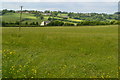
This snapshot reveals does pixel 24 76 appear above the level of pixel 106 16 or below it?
below

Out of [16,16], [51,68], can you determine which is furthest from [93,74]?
[16,16]

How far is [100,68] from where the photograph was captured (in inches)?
376

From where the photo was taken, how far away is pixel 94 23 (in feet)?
255

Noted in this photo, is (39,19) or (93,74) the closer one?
(93,74)

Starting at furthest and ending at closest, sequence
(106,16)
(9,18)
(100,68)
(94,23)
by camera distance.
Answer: (106,16)
(94,23)
(9,18)
(100,68)

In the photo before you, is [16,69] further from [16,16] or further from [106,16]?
[106,16]

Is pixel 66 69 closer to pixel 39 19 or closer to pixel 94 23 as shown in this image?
pixel 39 19

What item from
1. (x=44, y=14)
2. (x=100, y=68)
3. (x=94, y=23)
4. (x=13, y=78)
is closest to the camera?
(x=13, y=78)

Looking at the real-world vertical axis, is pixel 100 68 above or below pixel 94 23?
below

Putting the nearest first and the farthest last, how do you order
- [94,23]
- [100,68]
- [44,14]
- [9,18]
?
[100,68] → [44,14] → [9,18] → [94,23]

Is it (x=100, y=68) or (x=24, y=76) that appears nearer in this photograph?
(x=24, y=76)

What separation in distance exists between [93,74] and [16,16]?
175 ft

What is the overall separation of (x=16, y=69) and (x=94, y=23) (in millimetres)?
72335

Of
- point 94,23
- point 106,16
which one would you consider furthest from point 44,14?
point 106,16
